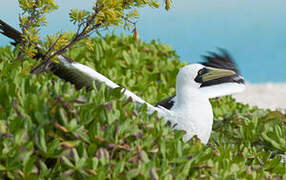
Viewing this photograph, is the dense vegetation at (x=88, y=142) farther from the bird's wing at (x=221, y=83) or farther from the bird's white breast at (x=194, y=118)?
the bird's wing at (x=221, y=83)

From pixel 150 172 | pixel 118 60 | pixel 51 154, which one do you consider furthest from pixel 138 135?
pixel 118 60

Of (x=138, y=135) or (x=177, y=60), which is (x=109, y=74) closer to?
(x=177, y=60)

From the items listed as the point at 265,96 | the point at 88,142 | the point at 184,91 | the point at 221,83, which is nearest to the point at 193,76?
the point at 184,91

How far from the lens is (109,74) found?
7445 millimetres

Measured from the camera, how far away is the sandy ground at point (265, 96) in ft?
48.6

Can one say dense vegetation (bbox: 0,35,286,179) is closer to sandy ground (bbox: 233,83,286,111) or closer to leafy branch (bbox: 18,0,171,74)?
leafy branch (bbox: 18,0,171,74)

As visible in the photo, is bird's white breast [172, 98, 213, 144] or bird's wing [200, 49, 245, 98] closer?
bird's white breast [172, 98, 213, 144]

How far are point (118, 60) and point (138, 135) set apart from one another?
539cm

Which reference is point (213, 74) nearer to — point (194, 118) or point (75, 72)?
point (194, 118)

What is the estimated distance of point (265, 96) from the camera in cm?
1661

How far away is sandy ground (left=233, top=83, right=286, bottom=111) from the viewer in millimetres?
14805

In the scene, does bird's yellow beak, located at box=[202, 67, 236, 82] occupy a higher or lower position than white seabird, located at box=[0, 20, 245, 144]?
higher

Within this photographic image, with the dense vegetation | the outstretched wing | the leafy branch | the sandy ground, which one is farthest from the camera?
the sandy ground

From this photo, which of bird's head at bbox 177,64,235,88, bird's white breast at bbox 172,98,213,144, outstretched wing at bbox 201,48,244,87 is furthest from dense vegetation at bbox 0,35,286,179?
outstretched wing at bbox 201,48,244,87
